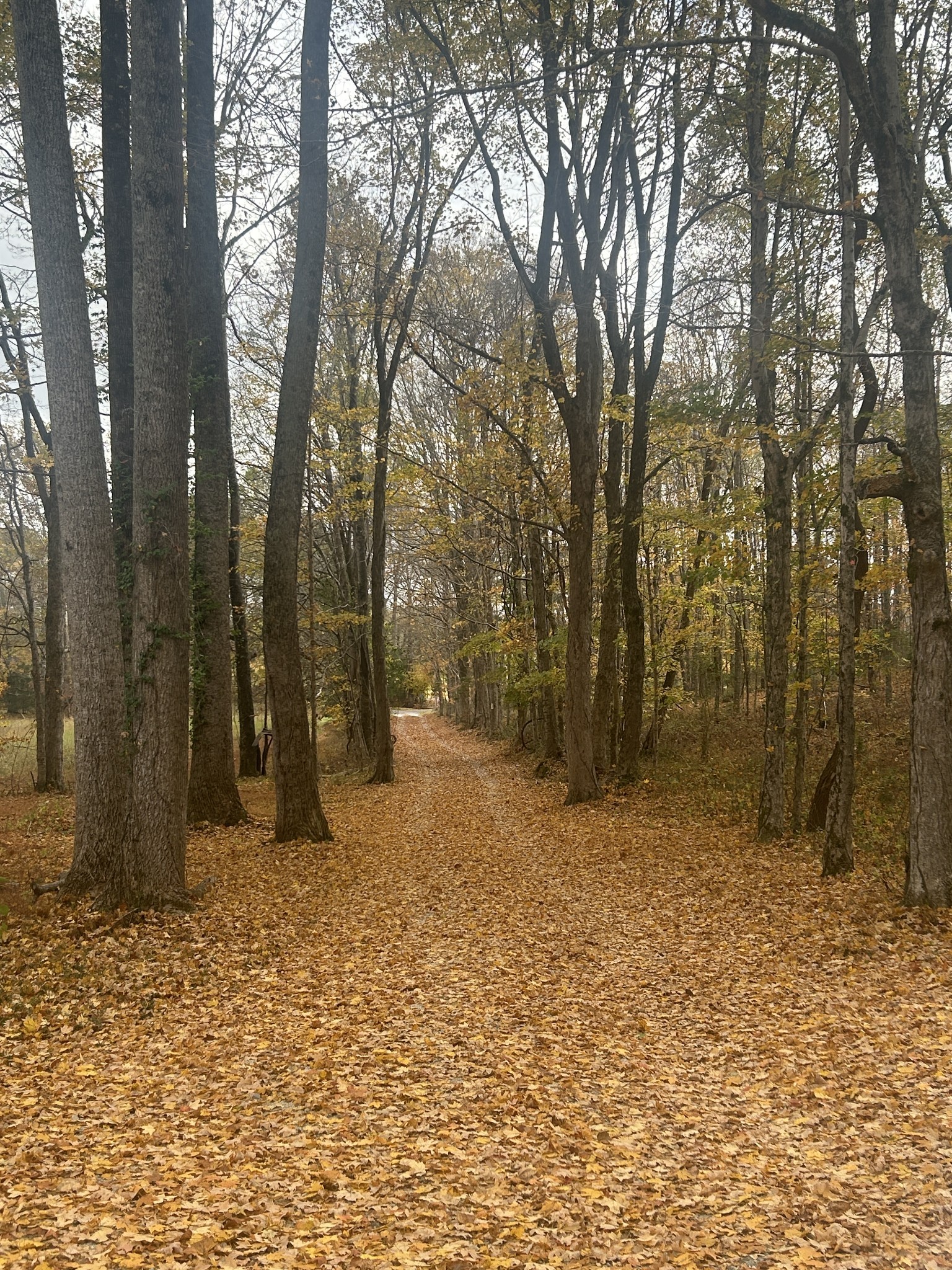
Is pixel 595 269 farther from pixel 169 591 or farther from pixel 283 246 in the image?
pixel 169 591

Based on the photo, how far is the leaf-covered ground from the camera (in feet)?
10.8

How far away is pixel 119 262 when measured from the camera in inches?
375

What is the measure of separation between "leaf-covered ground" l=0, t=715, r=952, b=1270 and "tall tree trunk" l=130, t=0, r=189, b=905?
101 centimetres

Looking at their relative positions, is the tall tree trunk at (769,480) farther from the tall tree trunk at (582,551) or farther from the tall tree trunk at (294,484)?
the tall tree trunk at (294,484)

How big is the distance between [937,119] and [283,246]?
1424 centimetres

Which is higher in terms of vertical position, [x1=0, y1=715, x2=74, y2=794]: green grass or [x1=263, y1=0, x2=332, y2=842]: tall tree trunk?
[x1=263, y1=0, x2=332, y2=842]: tall tree trunk

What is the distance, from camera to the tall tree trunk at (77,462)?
277 inches

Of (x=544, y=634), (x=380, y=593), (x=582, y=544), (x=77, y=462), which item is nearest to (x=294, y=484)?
(x=77, y=462)

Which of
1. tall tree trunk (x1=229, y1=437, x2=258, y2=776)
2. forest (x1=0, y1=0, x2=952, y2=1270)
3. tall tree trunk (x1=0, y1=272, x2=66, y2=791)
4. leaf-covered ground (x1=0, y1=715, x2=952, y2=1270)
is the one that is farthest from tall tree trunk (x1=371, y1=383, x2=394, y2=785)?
leaf-covered ground (x1=0, y1=715, x2=952, y2=1270)

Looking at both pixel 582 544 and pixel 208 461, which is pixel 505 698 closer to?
pixel 582 544

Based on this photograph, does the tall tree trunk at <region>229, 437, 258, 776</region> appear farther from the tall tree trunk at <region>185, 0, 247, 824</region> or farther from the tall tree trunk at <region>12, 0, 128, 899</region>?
the tall tree trunk at <region>12, 0, 128, 899</region>

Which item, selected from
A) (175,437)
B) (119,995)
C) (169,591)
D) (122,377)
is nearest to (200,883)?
(119,995)

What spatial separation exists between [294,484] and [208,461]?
1827 mm

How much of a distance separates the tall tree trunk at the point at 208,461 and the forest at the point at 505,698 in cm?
8
